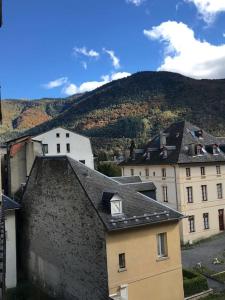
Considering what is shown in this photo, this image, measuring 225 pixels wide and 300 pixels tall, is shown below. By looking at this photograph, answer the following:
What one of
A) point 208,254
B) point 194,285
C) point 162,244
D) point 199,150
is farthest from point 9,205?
point 199,150

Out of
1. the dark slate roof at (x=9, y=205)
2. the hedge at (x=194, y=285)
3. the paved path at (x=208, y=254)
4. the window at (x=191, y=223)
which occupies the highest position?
the dark slate roof at (x=9, y=205)

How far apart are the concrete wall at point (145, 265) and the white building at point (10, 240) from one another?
37.1ft

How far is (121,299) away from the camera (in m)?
20.5

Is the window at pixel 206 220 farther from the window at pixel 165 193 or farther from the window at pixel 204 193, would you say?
the window at pixel 165 193

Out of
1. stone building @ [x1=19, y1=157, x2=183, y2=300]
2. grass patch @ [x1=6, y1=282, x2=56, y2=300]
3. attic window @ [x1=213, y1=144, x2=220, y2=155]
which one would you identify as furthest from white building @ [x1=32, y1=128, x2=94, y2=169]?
stone building @ [x1=19, y1=157, x2=183, y2=300]

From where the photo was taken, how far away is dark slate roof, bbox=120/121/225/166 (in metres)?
42.6

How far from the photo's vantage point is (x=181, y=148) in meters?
43.2

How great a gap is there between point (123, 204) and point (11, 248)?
11729 millimetres

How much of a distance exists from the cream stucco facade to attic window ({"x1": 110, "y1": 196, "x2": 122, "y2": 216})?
2088 cm

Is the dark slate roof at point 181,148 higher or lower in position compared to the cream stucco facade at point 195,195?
higher

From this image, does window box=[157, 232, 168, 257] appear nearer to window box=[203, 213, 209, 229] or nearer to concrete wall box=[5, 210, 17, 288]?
concrete wall box=[5, 210, 17, 288]

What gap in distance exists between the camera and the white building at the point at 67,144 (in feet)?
182

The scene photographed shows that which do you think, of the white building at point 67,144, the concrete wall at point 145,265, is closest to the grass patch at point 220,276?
the concrete wall at point 145,265

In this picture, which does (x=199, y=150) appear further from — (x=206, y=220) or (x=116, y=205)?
(x=116, y=205)
